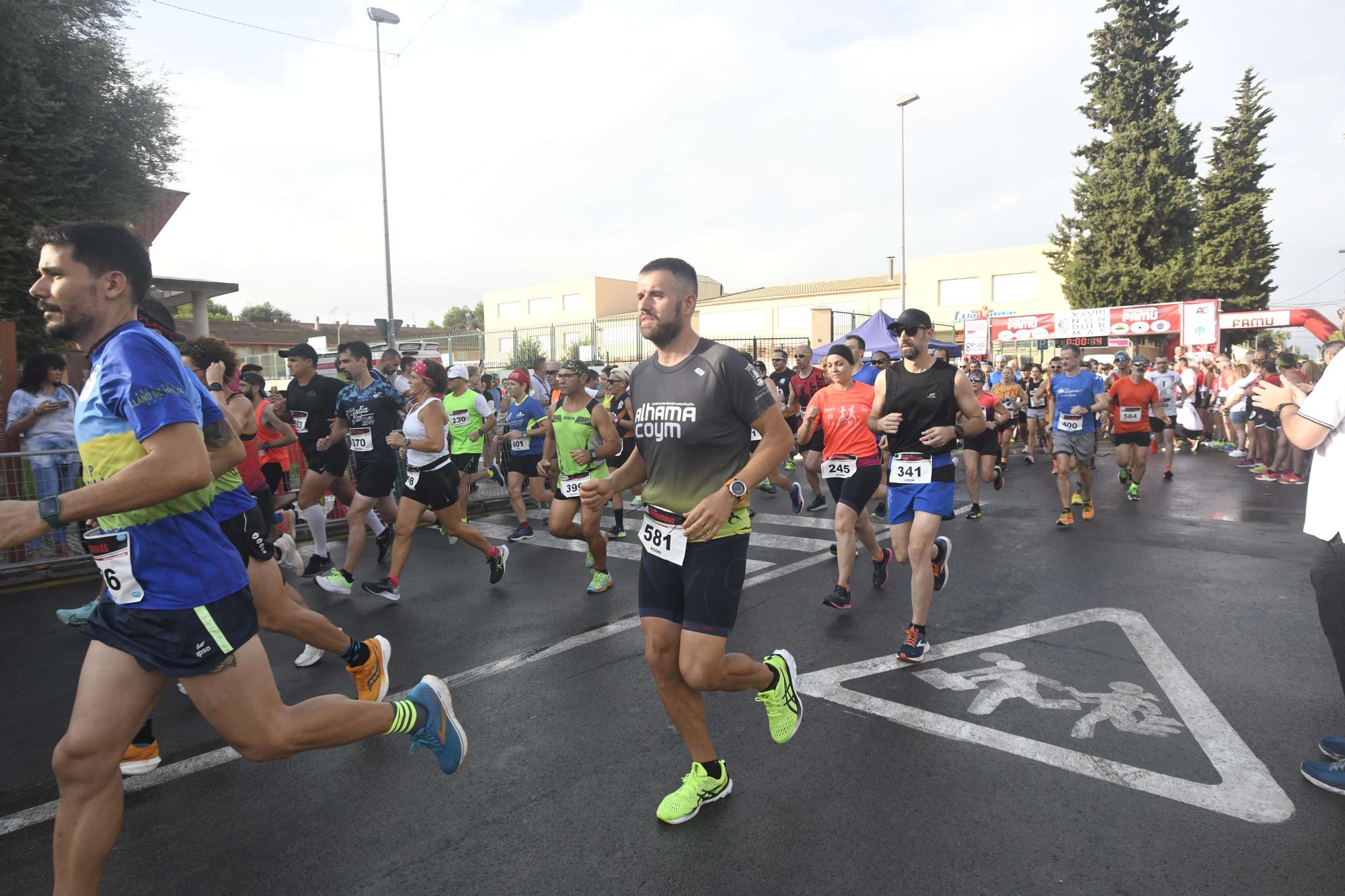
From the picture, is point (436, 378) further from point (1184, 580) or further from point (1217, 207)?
point (1217, 207)

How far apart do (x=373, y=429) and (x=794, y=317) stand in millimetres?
51039

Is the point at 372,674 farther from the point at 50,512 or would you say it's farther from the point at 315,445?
the point at 315,445

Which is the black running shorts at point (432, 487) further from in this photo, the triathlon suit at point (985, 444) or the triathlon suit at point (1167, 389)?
the triathlon suit at point (1167, 389)

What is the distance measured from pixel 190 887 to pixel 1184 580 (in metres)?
7.06

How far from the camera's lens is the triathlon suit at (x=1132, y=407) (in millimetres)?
10531

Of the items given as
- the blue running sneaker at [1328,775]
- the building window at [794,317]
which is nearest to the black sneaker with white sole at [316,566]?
the blue running sneaker at [1328,775]

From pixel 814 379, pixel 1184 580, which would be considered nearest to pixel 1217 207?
pixel 814 379

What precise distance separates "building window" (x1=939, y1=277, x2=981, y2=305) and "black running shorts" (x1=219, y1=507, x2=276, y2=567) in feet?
176

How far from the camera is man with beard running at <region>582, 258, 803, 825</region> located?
2.99 meters

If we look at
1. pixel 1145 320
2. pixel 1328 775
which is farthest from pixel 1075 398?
pixel 1145 320

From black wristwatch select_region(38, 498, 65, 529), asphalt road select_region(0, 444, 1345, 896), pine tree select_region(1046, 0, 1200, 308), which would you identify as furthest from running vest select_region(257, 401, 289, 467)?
pine tree select_region(1046, 0, 1200, 308)

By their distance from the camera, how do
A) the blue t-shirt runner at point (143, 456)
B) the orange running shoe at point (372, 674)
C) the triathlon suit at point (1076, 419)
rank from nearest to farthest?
the blue t-shirt runner at point (143, 456), the orange running shoe at point (372, 674), the triathlon suit at point (1076, 419)

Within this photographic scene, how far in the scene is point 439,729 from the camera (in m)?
3.06

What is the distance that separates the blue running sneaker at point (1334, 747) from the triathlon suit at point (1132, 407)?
8196 mm
